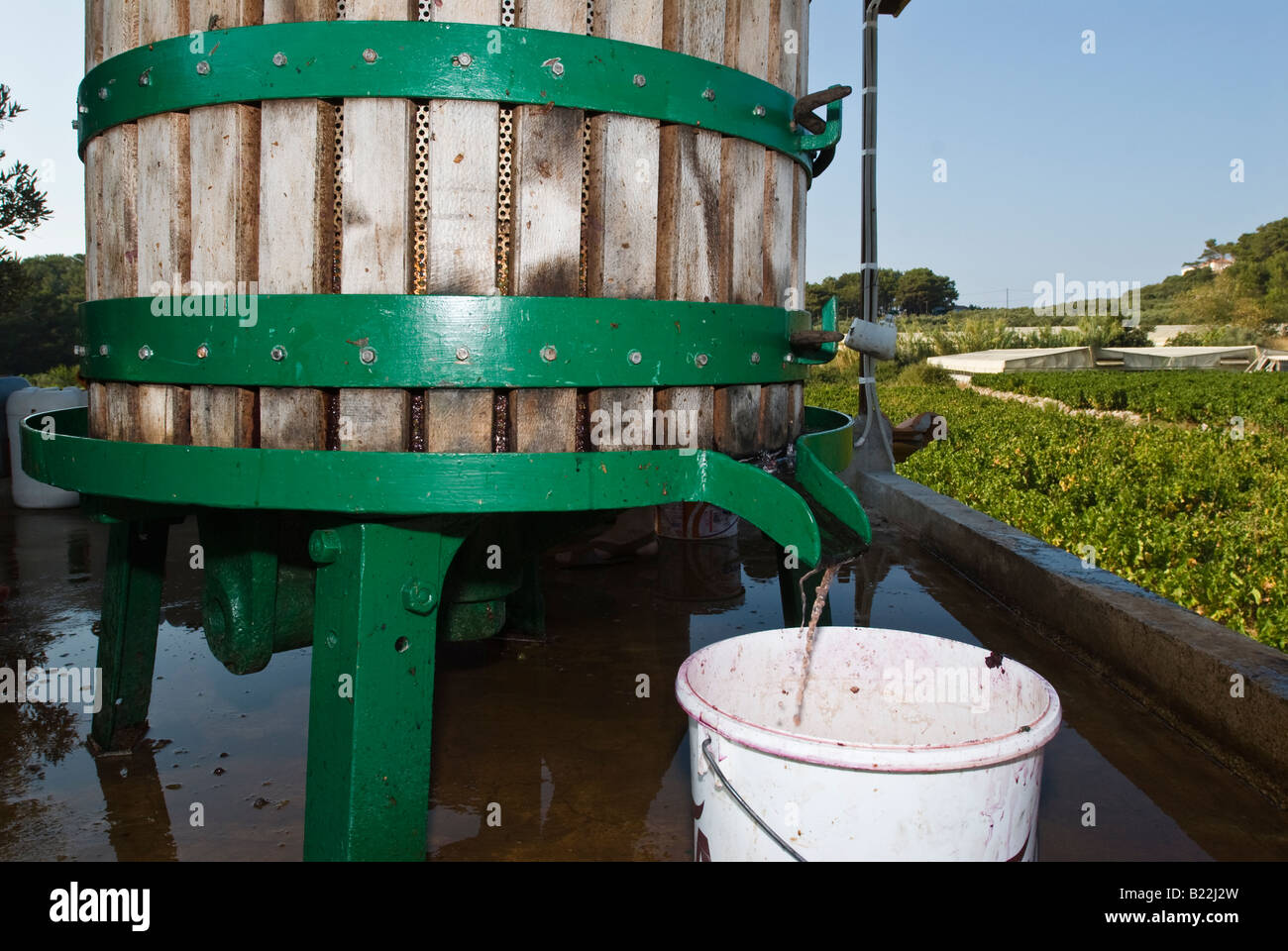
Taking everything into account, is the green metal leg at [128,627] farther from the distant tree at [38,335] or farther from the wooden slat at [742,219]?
the distant tree at [38,335]

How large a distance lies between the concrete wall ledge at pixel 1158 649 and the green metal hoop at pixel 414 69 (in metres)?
2.78

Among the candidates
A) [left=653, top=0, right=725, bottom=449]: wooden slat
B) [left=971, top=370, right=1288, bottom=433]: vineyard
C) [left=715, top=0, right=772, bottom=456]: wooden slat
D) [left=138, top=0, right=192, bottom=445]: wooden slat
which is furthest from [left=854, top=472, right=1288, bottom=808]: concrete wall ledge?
[left=971, top=370, right=1288, bottom=433]: vineyard

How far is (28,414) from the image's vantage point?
335 inches

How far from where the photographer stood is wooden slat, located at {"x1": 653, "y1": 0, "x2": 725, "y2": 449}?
7.93 ft

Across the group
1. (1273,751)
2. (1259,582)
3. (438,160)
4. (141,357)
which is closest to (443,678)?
(141,357)

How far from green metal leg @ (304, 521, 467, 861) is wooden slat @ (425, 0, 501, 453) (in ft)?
0.95

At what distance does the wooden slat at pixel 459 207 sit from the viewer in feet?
7.17

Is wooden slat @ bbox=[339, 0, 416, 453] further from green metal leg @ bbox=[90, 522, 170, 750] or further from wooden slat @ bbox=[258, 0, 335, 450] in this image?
green metal leg @ bbox=[90, 522, 170, 750]

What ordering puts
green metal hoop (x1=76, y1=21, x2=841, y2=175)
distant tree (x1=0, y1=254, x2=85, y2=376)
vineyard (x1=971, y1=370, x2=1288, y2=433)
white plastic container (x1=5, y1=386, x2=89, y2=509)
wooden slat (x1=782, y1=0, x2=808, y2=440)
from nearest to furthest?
green metal hoop (x1=76, y1=21, x2=841, y2=175)
wooden slat (x1=782, y1=0, x2=808, y2=440)
white plastic container (x1=5, y1=386, x2=89, y2=509)
vineyard (x1=971, y1=370, x2=1288, y2=433)
distant tree (x1=0, y1=254, x2=85, y2=376)

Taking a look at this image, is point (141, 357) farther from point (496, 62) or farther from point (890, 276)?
point (890, 276)

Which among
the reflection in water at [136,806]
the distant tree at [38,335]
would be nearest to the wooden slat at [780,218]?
the reflection in water at [136,806]

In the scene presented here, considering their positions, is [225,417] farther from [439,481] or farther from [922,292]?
[922,292]

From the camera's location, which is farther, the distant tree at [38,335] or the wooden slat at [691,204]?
the distant tree at [38,335]

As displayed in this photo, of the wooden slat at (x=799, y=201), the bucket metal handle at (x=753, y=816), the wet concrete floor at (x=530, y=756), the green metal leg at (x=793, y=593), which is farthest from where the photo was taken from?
the green metal leg at (x=793, y=593)
